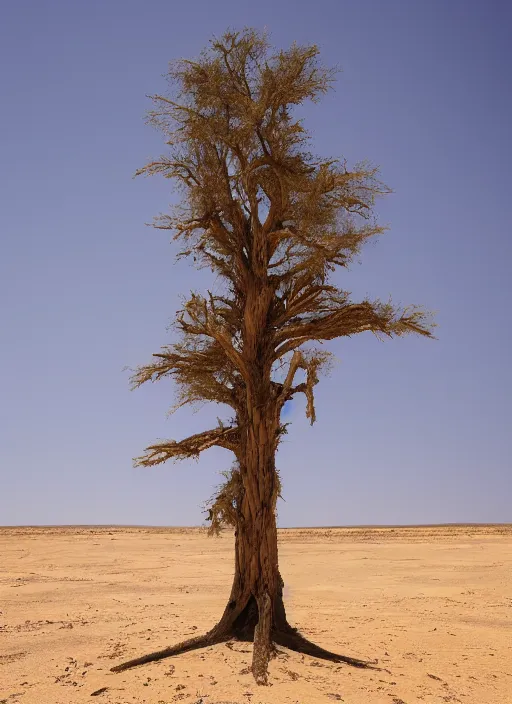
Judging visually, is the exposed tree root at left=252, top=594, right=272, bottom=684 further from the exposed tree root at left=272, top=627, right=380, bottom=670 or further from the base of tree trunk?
the exposed tree root at left=272, top=627, right=380, bottom=670

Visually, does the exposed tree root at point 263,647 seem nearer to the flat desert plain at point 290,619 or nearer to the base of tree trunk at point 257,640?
the base of tree trunk at point 257,640

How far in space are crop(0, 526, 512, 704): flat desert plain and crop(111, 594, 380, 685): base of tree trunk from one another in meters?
0.24

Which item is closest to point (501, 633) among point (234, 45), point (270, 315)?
point (270, 315)

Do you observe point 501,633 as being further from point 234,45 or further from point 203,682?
point 234,45

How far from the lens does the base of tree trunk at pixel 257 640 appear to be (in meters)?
10.6

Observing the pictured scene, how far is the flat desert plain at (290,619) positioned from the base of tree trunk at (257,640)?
0.80ft

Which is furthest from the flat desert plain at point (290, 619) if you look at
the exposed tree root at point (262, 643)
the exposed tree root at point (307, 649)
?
the exposed tree root at point (307, 649)

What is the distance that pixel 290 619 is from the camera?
16.1 m

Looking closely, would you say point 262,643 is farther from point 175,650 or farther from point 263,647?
point 175,650

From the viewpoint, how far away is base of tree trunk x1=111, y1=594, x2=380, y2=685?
34.8ft

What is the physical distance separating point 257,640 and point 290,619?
5817mm

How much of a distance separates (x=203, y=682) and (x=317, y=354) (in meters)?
6.04

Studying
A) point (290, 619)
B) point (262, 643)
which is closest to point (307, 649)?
point (262, 643)

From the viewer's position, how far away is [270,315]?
12680 millimetres
